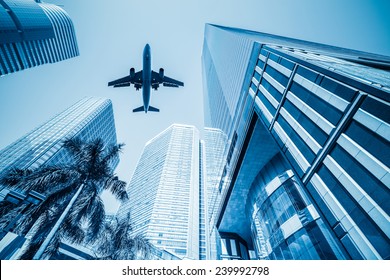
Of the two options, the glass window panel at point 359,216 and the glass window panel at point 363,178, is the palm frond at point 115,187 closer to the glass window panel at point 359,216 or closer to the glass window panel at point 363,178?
the glass window panel at point 359,216

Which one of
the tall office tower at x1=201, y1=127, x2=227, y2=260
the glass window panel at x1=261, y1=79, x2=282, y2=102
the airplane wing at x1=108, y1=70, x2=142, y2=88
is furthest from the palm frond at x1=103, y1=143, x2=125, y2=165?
the tall office tower at x1=201, y1=127, x2=227, y2=260

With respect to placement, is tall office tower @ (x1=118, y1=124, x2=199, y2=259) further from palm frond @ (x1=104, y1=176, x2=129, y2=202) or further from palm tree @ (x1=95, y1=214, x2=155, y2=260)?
palm frond @ (x1=104, y1=176, x2=129, y2=202)

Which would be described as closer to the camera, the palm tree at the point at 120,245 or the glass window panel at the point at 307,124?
the palm tree at the point at 120,245

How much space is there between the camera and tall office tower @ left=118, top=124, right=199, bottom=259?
69.6 m

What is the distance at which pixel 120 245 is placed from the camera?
13031 mm

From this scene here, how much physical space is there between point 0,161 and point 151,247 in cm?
8216

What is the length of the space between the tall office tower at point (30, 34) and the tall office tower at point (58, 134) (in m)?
26.6

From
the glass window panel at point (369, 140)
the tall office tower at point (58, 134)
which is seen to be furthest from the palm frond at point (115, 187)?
the tall office tower at point (58, 134)

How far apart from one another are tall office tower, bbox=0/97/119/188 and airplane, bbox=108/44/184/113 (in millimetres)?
28409

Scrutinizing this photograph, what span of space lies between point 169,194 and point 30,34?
92.8 metres

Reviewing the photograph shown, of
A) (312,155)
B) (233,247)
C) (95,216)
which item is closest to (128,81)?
(95,216)

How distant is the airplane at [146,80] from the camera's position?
2568cm
